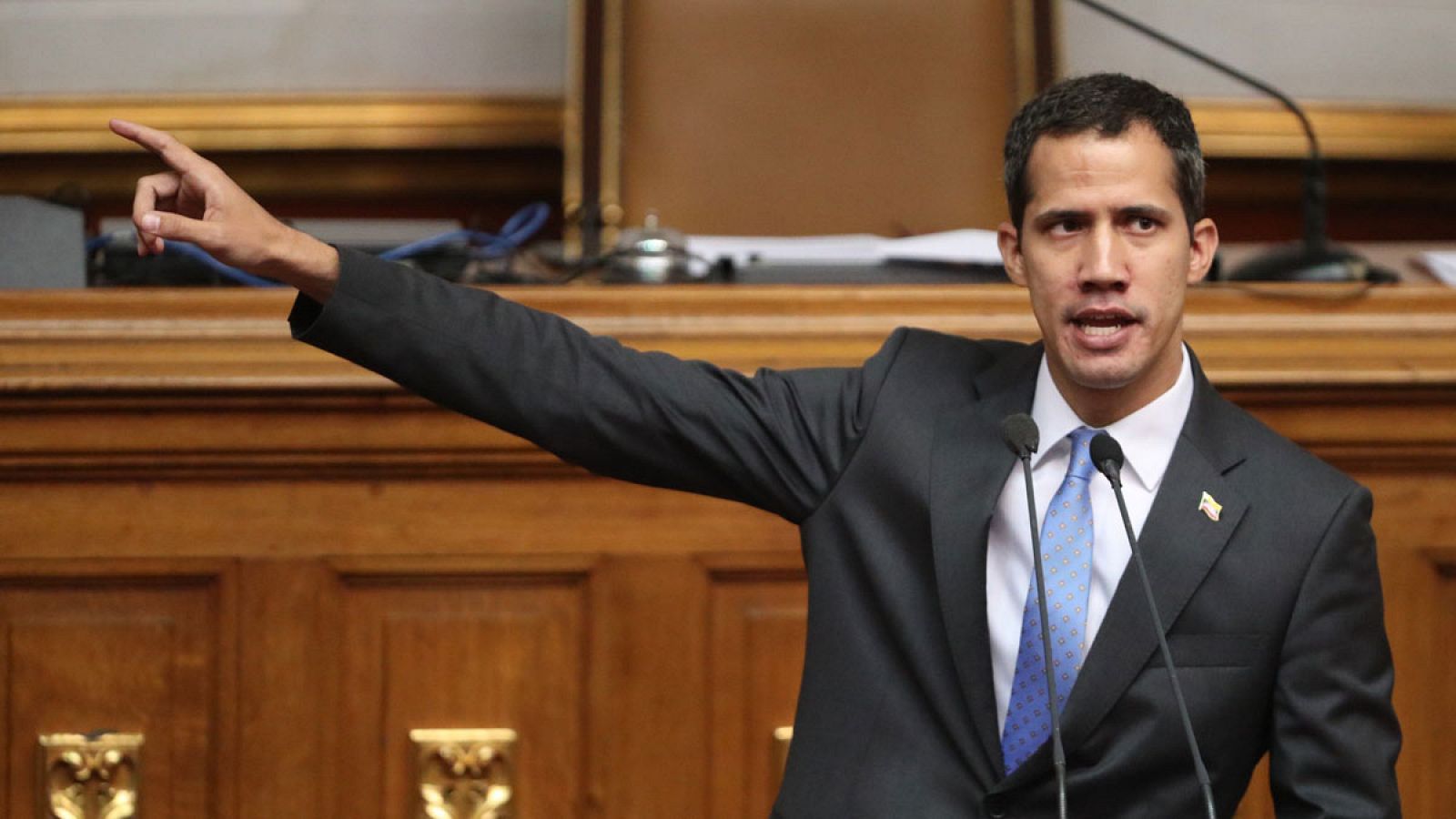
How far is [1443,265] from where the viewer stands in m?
1.99

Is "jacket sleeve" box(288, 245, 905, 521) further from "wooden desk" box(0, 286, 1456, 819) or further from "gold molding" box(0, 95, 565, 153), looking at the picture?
"gold molding" box(0, 95, 565, 153)

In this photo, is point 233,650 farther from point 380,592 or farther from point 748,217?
point 748,217

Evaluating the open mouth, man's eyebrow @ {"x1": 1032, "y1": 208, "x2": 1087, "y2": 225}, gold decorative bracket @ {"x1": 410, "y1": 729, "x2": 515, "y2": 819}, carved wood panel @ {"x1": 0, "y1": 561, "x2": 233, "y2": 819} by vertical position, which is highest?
man's eyebrow @ {"x1": 1032, "y1": 208, "x2": 1087, "y2": 225}

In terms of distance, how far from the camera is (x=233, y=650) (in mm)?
1743

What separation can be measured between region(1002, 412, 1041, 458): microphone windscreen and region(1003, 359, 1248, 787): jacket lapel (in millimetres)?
181

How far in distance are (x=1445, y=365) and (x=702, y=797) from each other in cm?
94

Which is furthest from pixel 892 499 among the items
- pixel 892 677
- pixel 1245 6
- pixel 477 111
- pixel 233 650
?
pixel 1245 6

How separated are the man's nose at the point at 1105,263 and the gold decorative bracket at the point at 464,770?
2.70 ft

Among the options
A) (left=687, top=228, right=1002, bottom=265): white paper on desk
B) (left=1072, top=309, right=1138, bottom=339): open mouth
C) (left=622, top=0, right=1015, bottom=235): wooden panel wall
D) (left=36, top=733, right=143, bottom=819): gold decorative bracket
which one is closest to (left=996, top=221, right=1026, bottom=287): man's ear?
(left=1072, top=309, right=1138, bottom=339): open mouth

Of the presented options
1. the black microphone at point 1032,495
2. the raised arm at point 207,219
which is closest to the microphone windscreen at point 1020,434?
the black microphone at point 1032,495

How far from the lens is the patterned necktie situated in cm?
130

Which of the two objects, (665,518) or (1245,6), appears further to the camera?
(1245,6)

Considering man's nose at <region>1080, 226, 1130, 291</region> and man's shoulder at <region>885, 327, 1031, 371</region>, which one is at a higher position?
man's nose at <region>1080, 226, 1130, 291</region>

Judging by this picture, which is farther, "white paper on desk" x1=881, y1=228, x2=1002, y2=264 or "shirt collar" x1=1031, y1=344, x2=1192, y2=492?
"white paper on desk" x1=881, y1=228, x2=1002, y2=264
